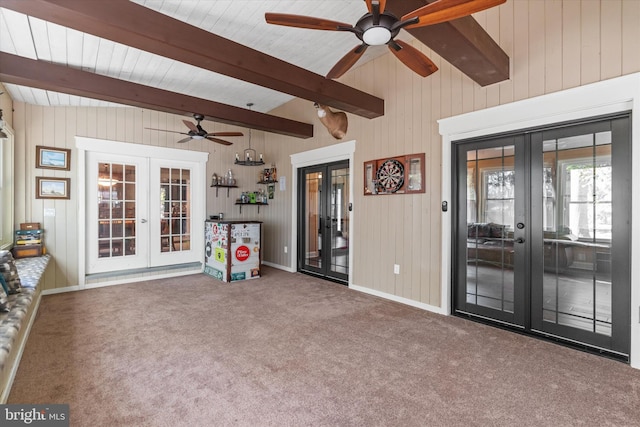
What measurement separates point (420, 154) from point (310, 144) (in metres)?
2.23

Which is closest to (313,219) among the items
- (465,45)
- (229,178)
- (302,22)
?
(229,178)

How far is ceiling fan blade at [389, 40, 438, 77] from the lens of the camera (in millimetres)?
2234

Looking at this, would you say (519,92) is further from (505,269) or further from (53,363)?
(53,363)

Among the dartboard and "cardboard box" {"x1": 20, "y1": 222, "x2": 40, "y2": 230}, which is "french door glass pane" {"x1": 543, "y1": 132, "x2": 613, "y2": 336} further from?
"cardboard box" {"x1": 20, "y1": 222, "x2": 40, "y2": 230}

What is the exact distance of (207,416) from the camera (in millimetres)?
1816

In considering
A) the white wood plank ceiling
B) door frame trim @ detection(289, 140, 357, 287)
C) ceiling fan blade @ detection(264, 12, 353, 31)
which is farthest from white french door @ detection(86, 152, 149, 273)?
ceiling fan blade @ detection(264, 12, 353, 31)

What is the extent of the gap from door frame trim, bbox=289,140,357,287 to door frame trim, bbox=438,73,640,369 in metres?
1.48

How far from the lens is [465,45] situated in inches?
98.8

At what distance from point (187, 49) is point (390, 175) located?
2701mm

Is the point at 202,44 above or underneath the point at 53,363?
above

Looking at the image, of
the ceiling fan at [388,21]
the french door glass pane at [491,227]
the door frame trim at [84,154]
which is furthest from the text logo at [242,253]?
the ceiling fan at [388,21]

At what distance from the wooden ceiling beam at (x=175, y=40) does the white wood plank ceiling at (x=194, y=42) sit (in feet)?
1.40

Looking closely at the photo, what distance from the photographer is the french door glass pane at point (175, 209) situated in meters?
5.48

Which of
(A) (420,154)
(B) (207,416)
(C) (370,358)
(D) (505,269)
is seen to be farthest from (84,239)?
(D) (505,269)
